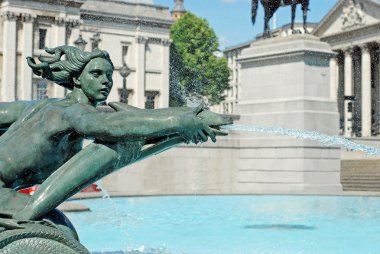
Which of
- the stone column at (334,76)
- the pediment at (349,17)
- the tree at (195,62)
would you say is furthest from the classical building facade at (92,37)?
the pediment at (349,17)

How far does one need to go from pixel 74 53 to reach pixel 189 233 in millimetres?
5677

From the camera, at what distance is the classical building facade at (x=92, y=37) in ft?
218

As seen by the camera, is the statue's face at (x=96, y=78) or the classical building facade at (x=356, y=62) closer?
the statue's face at (x=96, y=78)

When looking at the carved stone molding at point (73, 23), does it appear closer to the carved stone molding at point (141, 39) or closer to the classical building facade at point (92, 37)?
the classical building facade at point (92, 37)

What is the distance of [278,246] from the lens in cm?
834

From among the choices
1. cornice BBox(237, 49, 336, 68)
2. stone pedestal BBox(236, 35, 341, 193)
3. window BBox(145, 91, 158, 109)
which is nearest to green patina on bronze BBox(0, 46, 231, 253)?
stone pedestal BBox(236, 35, 341, 193)

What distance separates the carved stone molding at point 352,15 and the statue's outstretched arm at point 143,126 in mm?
83074

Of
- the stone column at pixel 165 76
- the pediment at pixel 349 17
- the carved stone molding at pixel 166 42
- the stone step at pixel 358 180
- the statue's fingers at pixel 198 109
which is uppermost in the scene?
the pediment at pixel 349 17

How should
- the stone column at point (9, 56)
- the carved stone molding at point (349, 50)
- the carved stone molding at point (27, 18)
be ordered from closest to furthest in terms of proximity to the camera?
the stone column at point (9, 56) < the carved stone molding at point (27, 18) < the carved stone molding at point (349, 50)

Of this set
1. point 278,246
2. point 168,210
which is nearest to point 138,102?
point 168,210

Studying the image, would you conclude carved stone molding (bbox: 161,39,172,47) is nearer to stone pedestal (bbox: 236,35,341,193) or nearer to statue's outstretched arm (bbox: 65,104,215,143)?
stone pedestal (bbox: 236,35,341,193)

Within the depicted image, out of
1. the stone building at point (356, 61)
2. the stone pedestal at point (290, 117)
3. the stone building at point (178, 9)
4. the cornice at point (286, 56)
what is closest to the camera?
the stone pedestal at point (290, 117)

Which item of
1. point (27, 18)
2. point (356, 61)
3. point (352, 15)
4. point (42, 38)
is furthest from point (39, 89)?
point (356, 61)

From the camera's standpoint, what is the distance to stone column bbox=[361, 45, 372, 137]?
80.8 meters
